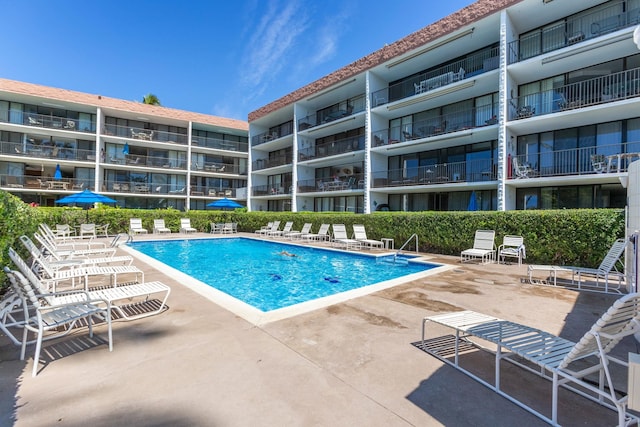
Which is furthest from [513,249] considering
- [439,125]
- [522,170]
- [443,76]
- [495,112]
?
[443,76]

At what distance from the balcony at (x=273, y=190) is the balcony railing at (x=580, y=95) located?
57.6ft

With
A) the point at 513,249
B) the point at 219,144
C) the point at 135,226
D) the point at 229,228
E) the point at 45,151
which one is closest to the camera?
the point at 513,249

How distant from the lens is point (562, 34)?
14305 mm

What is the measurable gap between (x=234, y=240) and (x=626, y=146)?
2025 cm

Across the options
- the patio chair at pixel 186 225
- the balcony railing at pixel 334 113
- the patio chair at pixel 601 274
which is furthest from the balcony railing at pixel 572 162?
the patio chair at pixel 186 225

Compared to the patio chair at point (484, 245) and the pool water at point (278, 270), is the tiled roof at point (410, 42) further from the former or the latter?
the pool water at point (278, 270)

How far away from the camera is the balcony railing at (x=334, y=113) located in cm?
2342

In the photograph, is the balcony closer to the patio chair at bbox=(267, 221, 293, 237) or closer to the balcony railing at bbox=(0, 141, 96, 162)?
the patio chair at bbox=(267, 221, 293, 237)

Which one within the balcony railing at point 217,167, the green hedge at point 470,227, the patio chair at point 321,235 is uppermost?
the balcony railing at point 217,167

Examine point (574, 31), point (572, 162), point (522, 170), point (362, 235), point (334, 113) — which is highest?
point (574, 31)

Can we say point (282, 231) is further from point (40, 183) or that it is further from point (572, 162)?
point (40, 183)

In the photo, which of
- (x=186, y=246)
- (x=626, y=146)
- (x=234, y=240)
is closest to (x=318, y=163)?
(x=234, y=240)

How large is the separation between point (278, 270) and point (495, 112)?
13955 mm

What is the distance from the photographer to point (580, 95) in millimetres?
13727
